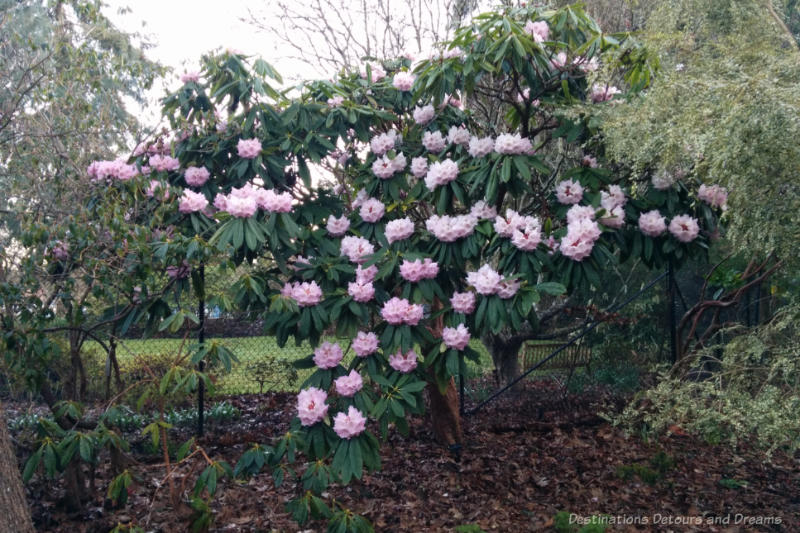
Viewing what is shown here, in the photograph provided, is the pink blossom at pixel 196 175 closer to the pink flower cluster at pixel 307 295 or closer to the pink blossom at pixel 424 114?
the pink flower cluster at pixel 307 295

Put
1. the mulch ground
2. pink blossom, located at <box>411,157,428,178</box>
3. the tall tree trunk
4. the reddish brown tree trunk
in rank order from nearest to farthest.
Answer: the tall tree trunk, the mulch ground, pink blossom, located at <box>411,157,428,178</box>, the reddish brown tree trunk

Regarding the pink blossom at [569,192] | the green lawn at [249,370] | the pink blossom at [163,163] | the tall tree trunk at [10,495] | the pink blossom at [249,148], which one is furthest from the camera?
the green lawn at [249,370]

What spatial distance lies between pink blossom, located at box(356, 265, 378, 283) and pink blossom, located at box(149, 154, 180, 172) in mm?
1462

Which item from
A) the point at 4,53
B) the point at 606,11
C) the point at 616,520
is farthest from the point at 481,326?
the point at 606,11

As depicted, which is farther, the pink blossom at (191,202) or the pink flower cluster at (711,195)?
the pink blossom at (191,202)

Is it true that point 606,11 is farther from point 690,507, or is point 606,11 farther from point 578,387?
point 690,507

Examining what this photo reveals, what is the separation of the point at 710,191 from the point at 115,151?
3.71 m

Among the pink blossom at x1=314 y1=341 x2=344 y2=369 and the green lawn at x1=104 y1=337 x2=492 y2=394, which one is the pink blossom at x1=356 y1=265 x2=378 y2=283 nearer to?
the pink blossom at x1=314 y1=341 x2=344 y2=369

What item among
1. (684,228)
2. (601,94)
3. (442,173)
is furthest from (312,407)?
(601,94)

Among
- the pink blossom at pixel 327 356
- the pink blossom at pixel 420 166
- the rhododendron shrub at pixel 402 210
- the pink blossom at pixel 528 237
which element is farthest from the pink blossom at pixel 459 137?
the pink blossom at pixel 327 356

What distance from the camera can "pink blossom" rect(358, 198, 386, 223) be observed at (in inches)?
133

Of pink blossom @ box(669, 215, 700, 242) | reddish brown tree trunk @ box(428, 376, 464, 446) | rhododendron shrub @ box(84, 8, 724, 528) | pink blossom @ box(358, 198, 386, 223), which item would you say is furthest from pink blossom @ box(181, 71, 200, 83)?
pink blossom @ box(669, 215, 700, 242)

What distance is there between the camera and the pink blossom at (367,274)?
3.04 meters

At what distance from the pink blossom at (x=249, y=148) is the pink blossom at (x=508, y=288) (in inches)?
62.8
